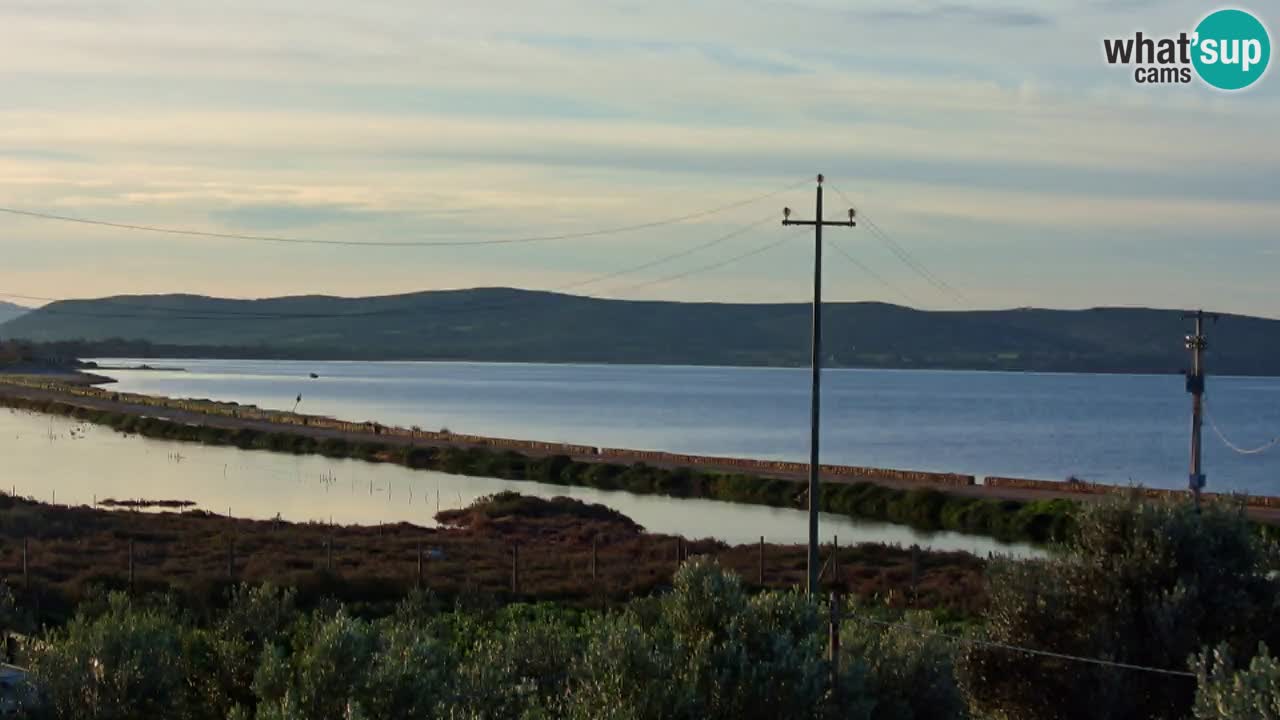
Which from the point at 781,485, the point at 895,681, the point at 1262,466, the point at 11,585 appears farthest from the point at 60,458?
the point at 1262,466

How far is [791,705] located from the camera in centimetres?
1541

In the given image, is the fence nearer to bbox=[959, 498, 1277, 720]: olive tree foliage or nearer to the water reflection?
the water reflection

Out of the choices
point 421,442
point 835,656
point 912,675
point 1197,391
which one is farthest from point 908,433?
point 835,656

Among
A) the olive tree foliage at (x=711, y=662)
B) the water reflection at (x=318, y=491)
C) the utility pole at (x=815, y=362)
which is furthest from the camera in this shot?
the water reflection at (x=318, y=491)

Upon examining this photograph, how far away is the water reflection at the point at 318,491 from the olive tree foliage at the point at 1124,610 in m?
34.9

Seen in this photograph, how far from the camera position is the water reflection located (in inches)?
2409

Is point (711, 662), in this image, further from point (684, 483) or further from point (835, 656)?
point (684, 483)

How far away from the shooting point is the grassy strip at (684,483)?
61.1 metres

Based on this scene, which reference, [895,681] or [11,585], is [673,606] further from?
[11,585]

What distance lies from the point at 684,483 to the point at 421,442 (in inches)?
1110

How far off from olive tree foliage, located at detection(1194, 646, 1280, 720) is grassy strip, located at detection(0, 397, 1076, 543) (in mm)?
32334

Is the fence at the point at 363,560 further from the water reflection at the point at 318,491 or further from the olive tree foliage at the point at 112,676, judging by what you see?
the olive tree foliage at the point at 112,676

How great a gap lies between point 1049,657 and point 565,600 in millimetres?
19634

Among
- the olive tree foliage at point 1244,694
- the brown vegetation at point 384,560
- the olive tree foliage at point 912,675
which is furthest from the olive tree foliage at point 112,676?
the brown vegetation at point 384,560
